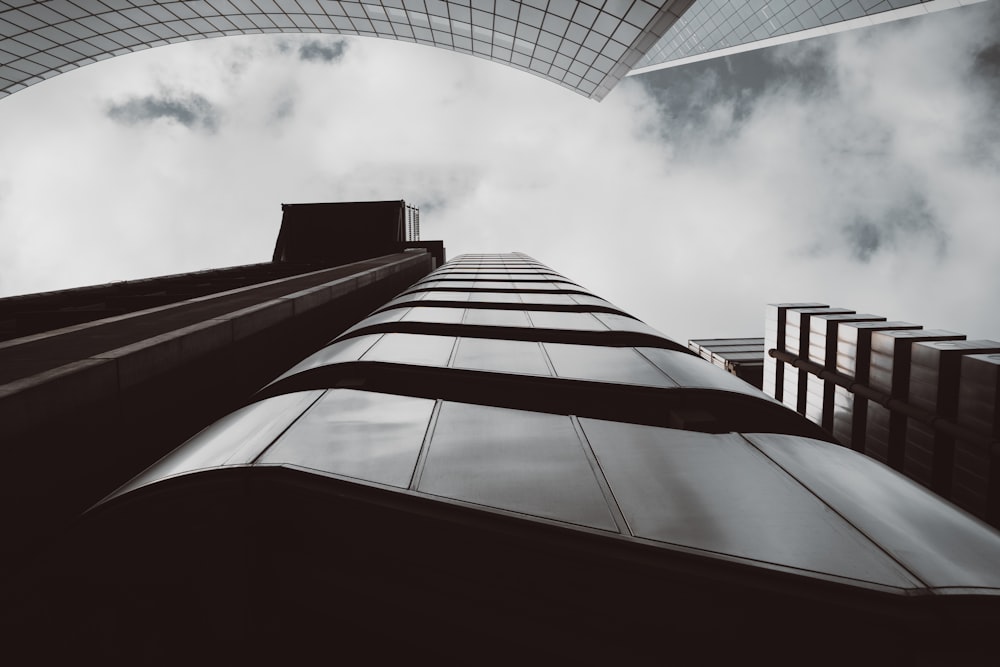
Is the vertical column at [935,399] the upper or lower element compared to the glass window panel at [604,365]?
lower

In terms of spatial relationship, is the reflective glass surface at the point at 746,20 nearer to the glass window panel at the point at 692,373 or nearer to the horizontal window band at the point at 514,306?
the horizontal window band at the point at 514,306

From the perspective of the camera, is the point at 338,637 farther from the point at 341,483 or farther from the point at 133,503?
the point at 133,503

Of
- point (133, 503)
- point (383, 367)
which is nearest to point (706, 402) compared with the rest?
point (383, 367)

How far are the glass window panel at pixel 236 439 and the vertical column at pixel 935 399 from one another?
52.8ft

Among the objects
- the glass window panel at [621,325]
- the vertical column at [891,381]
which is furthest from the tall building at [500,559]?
the vertical column at [891,381]

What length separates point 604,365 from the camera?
5785 mm

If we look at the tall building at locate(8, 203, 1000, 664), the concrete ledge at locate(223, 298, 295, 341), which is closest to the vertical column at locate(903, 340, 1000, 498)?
the tall building at locate(8, 203, 1000, 664)

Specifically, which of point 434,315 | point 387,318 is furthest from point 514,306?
Result: point 387,318

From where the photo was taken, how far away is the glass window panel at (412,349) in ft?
18.6

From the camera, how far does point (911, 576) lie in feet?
7.46

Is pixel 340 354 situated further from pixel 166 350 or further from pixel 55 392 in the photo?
pixel 55 392

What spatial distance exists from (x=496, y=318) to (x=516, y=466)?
5816 millimetres

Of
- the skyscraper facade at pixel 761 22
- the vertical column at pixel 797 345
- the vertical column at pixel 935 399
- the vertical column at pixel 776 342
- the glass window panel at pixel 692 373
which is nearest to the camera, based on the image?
the glass window panel at pixel 692 373

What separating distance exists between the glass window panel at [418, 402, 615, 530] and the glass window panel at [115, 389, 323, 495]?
127cm
